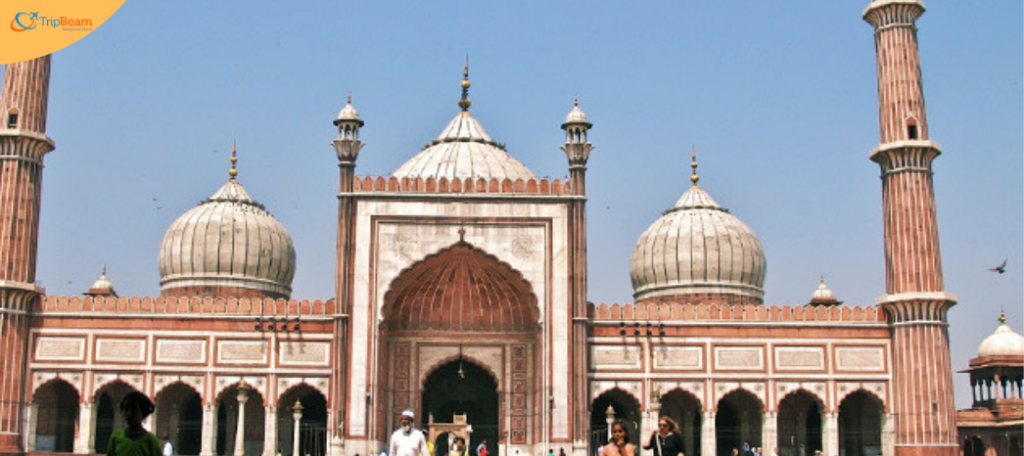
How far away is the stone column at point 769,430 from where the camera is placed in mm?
28625

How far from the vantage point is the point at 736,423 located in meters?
30.8

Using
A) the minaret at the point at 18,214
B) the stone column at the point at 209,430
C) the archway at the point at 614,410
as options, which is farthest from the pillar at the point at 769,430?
the minaret at the point at 18,214

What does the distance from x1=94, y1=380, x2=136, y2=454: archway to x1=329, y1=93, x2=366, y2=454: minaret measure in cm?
503

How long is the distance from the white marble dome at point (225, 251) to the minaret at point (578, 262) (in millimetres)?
10330

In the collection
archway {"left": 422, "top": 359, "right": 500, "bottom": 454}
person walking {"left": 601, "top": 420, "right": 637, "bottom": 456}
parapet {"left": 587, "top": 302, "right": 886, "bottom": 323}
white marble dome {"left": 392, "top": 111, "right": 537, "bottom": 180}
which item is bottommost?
person walking {"left": 601, "top": 420, "right": 637, "bottom": 456}

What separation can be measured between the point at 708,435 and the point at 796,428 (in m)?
3.38

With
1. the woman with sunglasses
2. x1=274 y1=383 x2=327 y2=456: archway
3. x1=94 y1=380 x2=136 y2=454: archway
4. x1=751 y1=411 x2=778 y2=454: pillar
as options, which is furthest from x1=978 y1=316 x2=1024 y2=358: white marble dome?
the woman with sunglasses

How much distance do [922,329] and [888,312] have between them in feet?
3.13

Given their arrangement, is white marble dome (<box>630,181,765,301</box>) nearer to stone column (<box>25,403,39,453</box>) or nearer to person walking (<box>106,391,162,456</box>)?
stone column (<box>25,403,39,453</box>)

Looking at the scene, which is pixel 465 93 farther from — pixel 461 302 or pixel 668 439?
pixel 668 439

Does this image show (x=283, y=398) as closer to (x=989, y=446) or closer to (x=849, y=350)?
(x=849, y=350)

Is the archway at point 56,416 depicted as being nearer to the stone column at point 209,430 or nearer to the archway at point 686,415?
the stone column at point 209,430

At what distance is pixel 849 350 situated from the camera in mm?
29094

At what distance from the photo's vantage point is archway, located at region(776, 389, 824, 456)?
101 ft
